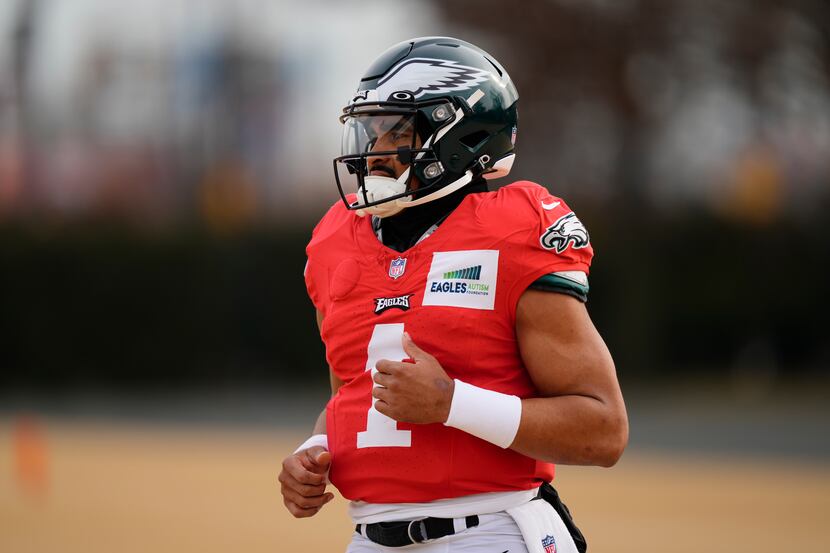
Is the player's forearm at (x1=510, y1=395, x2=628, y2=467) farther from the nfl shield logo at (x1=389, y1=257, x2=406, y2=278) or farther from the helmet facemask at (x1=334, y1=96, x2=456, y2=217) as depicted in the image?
the helmet facemask at (x1=334, y1=96, x2=456, y2=217)

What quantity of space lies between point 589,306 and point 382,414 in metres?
18.5

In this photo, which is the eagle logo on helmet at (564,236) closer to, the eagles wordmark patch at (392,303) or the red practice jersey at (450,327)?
the red practice jersey at (450,327)

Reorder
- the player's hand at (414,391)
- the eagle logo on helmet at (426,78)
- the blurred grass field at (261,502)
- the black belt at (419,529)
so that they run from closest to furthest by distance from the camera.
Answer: the player's hand at (414,391) < the black belt at (419,529) < the eagle logo on helmet at (426,78) < the blurred grass field at (261,502)

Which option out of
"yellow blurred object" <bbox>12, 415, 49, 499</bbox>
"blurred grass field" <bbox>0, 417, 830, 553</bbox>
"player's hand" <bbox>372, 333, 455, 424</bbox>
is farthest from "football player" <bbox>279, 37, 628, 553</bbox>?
"yellow blurred object" <bbox>12, 415, 49, 499</bbox>

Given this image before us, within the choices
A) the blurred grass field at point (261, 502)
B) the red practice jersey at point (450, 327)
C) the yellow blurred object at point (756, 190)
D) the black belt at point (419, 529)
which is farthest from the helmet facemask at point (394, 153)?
the yellow blurred object at point (756, 190)

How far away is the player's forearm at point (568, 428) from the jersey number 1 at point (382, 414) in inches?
12.0

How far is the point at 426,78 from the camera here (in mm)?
3299

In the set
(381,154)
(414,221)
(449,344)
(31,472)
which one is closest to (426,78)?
(381,154)

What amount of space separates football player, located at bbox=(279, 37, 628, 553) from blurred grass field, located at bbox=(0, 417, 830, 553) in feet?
16.2

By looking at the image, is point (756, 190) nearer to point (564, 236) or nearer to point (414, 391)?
point (564, 236)

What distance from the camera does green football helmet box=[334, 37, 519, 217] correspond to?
325 cm

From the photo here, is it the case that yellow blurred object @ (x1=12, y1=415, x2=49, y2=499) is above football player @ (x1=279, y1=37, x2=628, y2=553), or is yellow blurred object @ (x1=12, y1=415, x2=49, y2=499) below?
below

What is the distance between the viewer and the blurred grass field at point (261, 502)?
8.27 metres

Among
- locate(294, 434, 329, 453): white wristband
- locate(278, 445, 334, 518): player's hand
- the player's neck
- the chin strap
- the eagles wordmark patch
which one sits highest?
the chin strap
